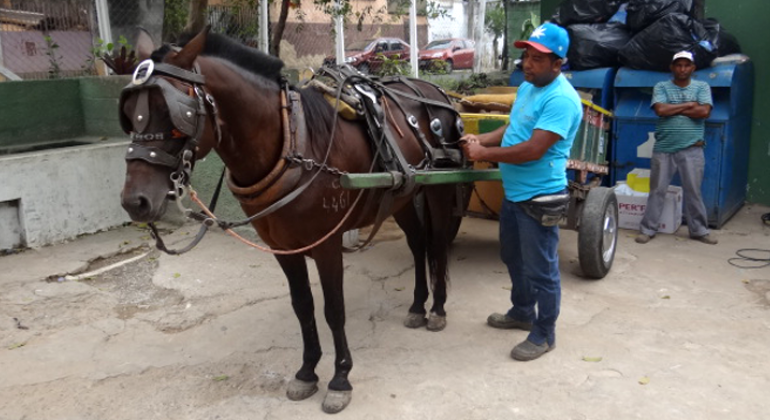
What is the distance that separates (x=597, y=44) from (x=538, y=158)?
13.9 feet

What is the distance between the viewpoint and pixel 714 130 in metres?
6.53

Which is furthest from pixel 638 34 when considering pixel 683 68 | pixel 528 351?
pixel 528 351

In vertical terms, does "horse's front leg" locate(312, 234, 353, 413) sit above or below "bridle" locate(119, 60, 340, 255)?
below

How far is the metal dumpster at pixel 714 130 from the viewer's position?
6.49 meters

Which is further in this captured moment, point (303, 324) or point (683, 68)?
point (683, 68)

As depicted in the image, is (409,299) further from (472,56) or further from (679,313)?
(472,56)

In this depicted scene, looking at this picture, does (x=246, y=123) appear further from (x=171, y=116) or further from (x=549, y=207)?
(x=549, y=207)

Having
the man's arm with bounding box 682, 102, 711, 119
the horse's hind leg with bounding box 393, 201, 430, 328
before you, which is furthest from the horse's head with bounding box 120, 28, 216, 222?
the man's arm with bounding box 682, 102, 711, 119

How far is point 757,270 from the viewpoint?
546cm

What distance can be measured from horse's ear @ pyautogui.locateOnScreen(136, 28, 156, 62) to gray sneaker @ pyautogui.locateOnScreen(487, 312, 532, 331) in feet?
9.08

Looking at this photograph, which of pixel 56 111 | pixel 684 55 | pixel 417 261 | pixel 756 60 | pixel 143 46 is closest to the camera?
pixel 143 46

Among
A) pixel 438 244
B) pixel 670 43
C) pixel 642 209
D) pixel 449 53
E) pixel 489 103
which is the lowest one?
pixel 642 209

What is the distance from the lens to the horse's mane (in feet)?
9.40

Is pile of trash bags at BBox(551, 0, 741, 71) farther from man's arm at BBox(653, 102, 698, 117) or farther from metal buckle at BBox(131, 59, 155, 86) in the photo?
metal buckle at BBox(131, 59, 155, 86)
